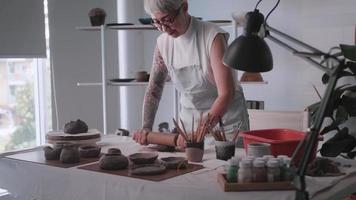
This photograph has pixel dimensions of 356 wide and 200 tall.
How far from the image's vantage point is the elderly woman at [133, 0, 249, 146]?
6.73 feet

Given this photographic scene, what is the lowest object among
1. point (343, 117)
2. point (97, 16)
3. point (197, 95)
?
point (343, 117)

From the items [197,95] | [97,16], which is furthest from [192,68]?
[97,16]

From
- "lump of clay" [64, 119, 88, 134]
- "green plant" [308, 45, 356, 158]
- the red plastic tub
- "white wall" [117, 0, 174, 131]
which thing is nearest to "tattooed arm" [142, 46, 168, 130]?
"lump of clay" [64, 119, 88, 134]

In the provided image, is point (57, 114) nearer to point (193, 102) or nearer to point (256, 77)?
point (256, 77)

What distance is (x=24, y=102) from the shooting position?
3.66m

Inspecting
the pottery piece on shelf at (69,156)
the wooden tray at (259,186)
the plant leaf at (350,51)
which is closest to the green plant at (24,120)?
the pottery piece on shelf at (69,156)

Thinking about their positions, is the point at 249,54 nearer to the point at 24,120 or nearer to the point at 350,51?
the point at 350,51

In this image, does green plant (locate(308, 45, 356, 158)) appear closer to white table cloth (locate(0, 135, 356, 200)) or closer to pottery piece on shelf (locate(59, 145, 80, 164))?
white table cloth (locate(0, 135, 356, 200))

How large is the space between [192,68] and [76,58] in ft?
6.27

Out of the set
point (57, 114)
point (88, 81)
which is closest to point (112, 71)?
point (88, 81)

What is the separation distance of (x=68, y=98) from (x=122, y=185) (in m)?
2.51

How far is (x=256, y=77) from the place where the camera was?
3557mm

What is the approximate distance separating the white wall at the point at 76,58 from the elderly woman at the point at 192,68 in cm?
162

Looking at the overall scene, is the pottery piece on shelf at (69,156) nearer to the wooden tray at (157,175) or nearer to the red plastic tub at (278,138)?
the wooden tray at (157,175)
